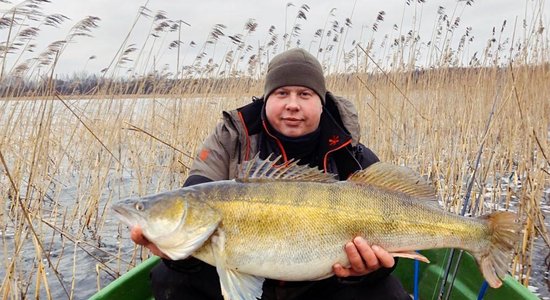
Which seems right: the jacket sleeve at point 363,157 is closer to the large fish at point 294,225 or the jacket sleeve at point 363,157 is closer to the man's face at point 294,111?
the man's face at point 294,111

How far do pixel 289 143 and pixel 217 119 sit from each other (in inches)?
171

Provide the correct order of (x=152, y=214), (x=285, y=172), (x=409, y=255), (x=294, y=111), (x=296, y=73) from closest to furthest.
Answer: (x=152, y=214)
(x=409, y=255)
(x=285, y=172)
(x=294, y=111)
(x=296, y=73)

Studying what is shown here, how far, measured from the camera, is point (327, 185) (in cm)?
216

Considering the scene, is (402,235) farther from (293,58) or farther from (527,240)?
(527,240)

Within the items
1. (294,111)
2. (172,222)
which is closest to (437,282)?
(294,111)

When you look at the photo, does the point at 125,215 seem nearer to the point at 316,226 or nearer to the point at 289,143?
the point at 316,226

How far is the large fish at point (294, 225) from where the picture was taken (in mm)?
1986

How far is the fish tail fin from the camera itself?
2.11 meters

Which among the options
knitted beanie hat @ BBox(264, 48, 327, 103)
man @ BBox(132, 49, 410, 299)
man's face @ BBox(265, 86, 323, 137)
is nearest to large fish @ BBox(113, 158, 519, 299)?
man @ BBox(132, 49, 410, 299)

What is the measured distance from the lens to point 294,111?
2863mm

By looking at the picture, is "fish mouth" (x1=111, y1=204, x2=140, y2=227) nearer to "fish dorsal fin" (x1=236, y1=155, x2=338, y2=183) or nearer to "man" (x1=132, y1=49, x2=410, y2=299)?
"fish dorsal fin" (x1=236, y1=155, x2=338, y2=183)

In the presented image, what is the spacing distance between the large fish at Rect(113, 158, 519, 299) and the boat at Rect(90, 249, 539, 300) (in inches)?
23.1

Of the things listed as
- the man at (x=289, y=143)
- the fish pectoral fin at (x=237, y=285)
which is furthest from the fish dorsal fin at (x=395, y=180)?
the fish pectoral fin at (x=237, y=285)

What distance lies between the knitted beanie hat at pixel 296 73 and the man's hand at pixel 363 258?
1222 millimetres
